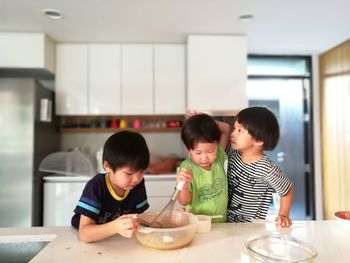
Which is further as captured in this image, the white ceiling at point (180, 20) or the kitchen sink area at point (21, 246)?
the white ceiling at point (180, 20)

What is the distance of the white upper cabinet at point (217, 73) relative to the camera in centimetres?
244

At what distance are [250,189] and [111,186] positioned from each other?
561mm

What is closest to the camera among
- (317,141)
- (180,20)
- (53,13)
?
(53,13)

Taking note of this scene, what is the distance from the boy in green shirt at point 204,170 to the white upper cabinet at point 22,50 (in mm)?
1899

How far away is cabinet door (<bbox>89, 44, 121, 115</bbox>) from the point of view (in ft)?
8.56

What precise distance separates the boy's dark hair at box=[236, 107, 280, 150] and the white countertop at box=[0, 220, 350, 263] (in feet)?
1.06

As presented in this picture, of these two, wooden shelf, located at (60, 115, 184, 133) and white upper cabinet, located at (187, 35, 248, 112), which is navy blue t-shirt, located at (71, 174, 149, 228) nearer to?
white upper cabinet, located at (187, 35, 248, 112)

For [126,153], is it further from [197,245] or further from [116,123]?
[116,123]

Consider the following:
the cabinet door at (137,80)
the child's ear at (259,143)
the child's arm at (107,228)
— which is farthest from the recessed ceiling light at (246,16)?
the child's arm at (107,228)

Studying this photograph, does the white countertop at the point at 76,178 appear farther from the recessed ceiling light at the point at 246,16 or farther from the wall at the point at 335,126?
the wall at the point at 335,126

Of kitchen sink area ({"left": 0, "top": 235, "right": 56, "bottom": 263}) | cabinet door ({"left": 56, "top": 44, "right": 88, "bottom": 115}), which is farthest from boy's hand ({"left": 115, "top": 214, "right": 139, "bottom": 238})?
cabinet door ({"left": 56, "top": 44, "right": 88, "bottom": 115})

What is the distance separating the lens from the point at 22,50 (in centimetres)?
237

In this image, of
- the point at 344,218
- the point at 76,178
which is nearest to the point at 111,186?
the point at 344,218

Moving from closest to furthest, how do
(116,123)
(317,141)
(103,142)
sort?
(116,123) < (103,142) < (317,141)
